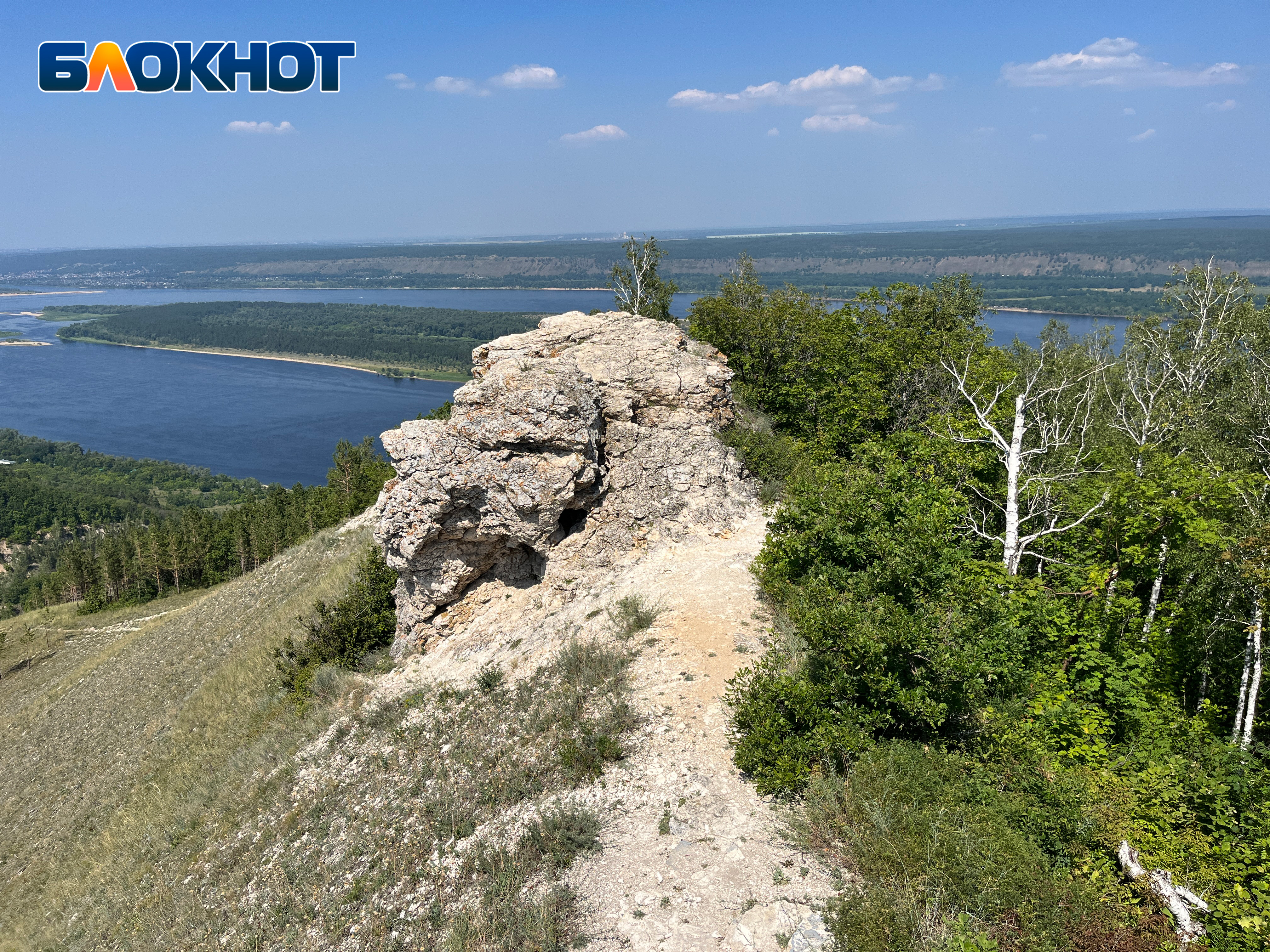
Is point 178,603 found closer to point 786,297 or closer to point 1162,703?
point 786,297

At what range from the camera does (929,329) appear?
29.4 meters

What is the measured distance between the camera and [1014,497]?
45.8 ft

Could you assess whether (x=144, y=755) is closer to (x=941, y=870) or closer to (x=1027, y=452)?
(x=941, y=870)

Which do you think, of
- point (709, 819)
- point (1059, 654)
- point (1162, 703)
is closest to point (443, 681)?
point (709, 819)

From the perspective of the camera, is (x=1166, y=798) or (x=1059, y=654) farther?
(x=1059, y=654)

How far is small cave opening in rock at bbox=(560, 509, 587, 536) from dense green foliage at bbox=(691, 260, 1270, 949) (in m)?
5.38

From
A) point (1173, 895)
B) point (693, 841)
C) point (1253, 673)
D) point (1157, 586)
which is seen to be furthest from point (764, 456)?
point (1173, 895)

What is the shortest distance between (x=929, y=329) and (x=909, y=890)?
26.1 metres

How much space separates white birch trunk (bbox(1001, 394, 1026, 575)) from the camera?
13.8m

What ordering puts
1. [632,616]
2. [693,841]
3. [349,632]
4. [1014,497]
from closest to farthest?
1. [693,841]
2. [1014,497]
3. [632,616]
4. [349,632]

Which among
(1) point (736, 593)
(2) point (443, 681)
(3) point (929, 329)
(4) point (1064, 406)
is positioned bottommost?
(2) point (443, 681)

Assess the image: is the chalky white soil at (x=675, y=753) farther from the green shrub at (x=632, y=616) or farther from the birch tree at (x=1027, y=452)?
the birch tree at (x=1027, y=452)

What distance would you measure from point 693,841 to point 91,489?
151 meters

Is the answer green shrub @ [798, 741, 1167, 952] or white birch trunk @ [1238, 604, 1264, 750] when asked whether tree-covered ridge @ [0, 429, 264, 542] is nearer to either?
green shrub @ [798, 741, 1167, 952]
